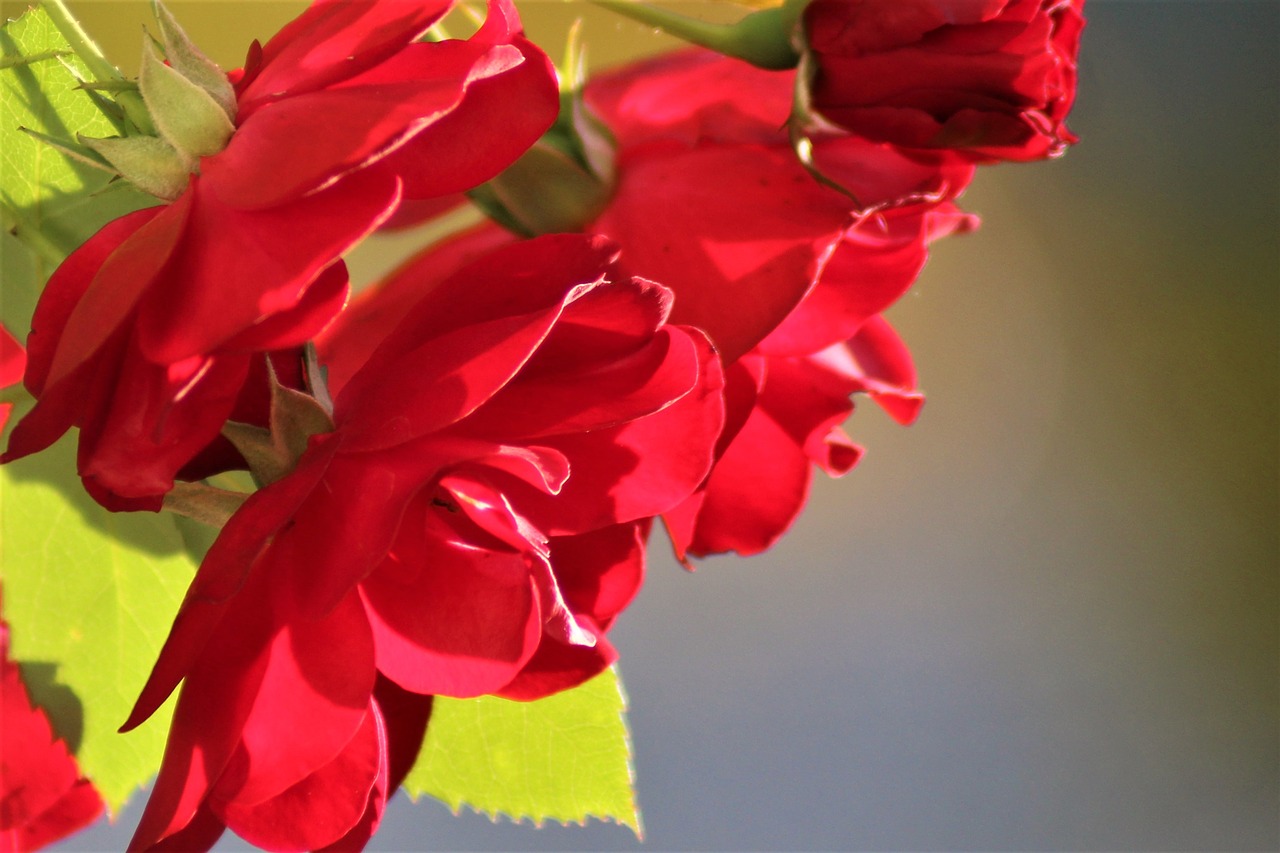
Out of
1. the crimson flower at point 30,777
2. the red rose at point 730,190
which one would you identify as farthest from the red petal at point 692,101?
the crimson flower at point 30,777

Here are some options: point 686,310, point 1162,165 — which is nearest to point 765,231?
point 686,310

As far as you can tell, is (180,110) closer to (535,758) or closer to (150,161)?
(150,161)

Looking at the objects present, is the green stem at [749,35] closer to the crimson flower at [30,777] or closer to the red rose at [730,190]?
the red rose at [730,190]

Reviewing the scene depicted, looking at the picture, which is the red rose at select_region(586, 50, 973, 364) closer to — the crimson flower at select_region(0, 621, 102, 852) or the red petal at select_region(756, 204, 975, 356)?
the red petal at select_region(756, 204, 975, 356)

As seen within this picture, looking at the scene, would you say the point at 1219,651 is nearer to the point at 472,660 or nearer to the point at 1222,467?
the point at 1222,467

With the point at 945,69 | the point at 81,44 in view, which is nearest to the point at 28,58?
the point at 81,44
